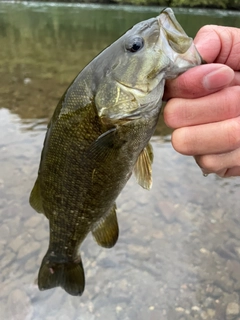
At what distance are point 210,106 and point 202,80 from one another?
0.65 feet

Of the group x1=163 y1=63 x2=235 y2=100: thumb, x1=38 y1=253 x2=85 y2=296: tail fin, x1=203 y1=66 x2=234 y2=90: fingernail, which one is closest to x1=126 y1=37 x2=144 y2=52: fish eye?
x1=163 y1=63 x2=235 y2=100: thumb

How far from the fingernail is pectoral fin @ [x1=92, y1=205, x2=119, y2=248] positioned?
1.03 metres

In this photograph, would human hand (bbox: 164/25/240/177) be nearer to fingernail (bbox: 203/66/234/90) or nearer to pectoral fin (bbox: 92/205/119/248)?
fingernail (bbox: 203/66/234/90)

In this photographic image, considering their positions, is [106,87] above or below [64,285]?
above

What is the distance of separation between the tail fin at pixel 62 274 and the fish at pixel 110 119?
0.57 metres

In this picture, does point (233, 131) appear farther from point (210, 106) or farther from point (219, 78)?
point (219, 78)

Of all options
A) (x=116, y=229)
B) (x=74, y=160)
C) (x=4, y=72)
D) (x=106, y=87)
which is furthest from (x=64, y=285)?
(x=4, y=72)

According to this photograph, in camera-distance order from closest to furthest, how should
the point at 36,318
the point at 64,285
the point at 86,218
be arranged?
the point at 86,218 < the point at 64,285 < the point at 36,318

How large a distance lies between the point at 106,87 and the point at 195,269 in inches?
116

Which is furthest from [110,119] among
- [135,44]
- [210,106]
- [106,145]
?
[210,106]

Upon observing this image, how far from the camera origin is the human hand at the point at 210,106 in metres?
1.76

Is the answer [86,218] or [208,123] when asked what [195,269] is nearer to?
[86,218]

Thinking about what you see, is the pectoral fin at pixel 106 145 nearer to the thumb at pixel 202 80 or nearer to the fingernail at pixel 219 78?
the thumb at pixel 202 80

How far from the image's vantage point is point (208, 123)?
1988 mm
